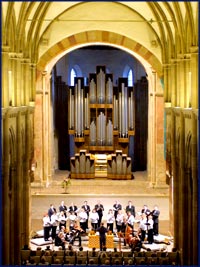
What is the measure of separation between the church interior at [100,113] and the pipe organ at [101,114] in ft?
0.17

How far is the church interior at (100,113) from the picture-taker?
1777cm

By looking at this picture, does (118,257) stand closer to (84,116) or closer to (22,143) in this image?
(22,143)

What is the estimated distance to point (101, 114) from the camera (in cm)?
3080

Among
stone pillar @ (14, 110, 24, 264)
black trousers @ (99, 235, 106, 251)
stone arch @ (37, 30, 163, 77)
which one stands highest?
stone arch @ (37, 30, 163, 77)

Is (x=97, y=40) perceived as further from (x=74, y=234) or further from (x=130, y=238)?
(x=130, y=238)

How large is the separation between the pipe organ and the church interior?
5 cm

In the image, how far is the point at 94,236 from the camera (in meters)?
21.0

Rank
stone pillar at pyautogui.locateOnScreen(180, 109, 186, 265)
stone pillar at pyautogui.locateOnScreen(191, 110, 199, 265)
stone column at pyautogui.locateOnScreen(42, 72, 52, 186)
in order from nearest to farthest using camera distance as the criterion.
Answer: stone pillar at pyautogui.locateOnScreen(191, 110, 199, 265) < stone pillar at pyautogui.locateOnScreen(180, 109, 186, 265) < stone column at pyautogui.locateOnScreen(42, 72, 52, 186)

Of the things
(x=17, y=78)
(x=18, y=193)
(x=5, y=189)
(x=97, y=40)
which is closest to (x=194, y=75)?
(x=17, y=78)

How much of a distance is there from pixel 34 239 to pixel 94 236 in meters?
2.51

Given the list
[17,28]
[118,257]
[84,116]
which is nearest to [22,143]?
[17,28]

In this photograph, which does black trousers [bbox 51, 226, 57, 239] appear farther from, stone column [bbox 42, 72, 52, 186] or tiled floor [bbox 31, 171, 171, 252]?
stone column [bbox 42, 72, 52, 186]

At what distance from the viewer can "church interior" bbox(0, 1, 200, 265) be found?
1777 centimetres

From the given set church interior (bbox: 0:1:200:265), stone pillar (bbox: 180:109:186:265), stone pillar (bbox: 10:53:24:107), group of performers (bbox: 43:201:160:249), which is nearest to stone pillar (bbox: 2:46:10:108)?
church interior (bbox: 0:1:200:265)
